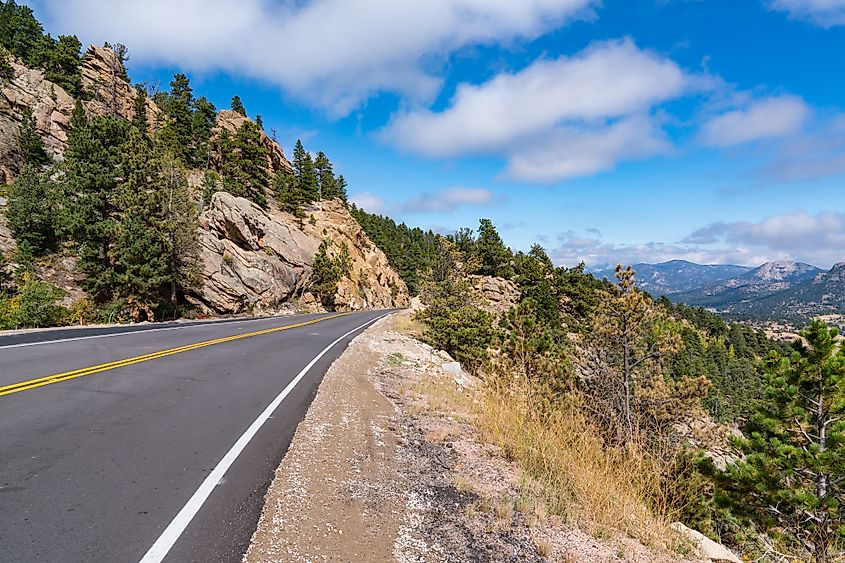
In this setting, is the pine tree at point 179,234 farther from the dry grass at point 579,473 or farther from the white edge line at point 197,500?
the dry grass at point 579,473

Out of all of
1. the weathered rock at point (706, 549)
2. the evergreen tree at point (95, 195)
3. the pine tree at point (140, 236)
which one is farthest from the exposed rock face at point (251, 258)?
the weathered rock at point (706, 549)

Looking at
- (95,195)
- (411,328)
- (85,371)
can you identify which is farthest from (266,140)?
(85,371)

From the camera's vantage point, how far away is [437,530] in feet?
12.6

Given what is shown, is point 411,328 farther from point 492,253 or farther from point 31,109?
point 31,109

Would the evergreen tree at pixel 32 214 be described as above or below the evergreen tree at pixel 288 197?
below

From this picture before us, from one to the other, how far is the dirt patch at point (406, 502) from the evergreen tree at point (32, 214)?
3461 centimetres

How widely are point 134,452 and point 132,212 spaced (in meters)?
28.0

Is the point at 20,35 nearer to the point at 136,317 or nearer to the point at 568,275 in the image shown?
the point at 136,317

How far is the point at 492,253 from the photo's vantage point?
2370 inches

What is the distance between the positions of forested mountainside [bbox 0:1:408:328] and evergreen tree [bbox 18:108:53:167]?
5.7 inches

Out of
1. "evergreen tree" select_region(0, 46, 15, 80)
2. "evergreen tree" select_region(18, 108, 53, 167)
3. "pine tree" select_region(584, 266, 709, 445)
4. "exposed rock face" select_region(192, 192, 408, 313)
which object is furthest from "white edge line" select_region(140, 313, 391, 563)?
"evergreen tree" select_region(0, 46, 15, 80)

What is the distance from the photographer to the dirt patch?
11.6ft

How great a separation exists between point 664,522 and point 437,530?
2513 mm

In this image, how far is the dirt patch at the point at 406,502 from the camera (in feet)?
11.6
